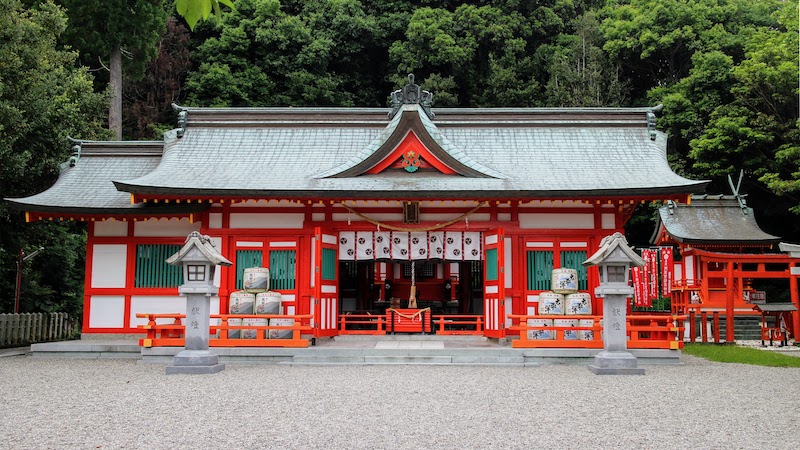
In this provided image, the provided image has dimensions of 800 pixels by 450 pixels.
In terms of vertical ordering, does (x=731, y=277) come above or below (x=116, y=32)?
below

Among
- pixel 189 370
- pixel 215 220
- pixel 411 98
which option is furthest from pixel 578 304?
pixel 215 220

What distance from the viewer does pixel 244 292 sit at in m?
13.3

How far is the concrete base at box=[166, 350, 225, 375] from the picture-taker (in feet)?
35.6

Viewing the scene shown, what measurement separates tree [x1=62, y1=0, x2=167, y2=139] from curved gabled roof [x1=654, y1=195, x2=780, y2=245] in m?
20.7

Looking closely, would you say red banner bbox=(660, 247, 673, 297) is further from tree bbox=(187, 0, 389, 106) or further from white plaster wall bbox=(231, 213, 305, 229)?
tree bbox=(187, 0, 389, 106)

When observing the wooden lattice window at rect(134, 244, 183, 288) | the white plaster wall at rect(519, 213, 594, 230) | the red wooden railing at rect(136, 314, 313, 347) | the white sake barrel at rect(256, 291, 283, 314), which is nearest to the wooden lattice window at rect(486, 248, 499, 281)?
the white plaster wall at rect(519, 213, 594, 230)

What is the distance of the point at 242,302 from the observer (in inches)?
522

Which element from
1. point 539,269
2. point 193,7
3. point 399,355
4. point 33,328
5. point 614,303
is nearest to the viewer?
point 193,7

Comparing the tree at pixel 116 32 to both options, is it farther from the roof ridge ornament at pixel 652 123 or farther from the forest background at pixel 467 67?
the roof ridge ornament at pixel 652 123

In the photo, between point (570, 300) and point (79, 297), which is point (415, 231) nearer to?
point (570, 300)

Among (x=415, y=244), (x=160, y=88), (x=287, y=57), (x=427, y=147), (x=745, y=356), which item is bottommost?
(x=745, y=356)

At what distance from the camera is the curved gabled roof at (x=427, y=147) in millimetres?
13117

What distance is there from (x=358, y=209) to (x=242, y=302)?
323 cm

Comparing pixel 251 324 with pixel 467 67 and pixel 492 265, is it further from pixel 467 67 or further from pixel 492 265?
pixel 467 67
